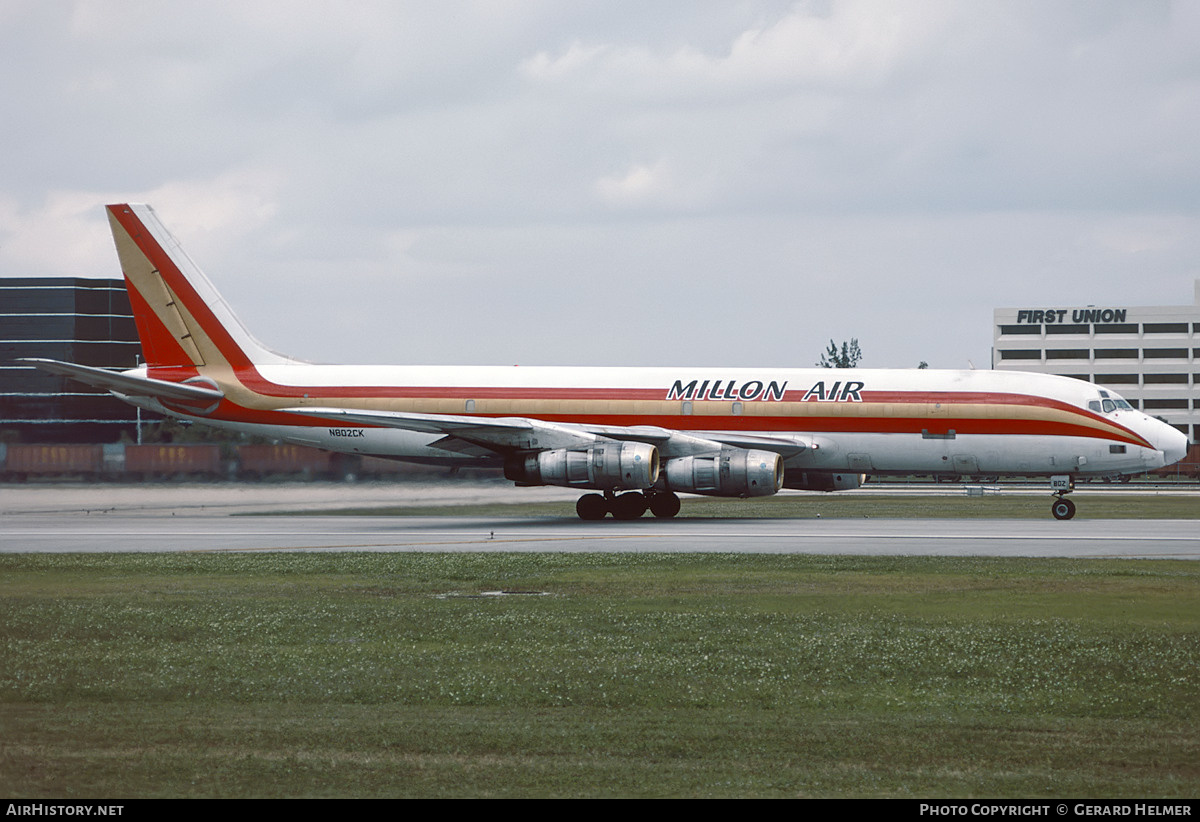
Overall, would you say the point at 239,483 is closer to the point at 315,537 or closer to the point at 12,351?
the point at 315,537

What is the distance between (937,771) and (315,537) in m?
24.8

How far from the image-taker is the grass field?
341 inches

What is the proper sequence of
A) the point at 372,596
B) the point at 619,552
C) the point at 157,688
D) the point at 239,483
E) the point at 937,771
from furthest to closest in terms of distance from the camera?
the point at 239,483 < the point at 619,552 < the point at 372,596 < the point at 157,688 < the point at 937,771

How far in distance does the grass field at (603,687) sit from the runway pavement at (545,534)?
6882mm

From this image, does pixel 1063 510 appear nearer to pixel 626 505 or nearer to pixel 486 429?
pixel 626 505

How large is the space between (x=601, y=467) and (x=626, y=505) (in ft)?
11.0

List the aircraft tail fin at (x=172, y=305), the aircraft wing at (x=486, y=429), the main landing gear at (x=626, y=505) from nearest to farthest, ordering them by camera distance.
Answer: the aircraft wing at (x=486, y=429) < the main landing gear at (x=626, y=505) < the aircraft tail fin at (x=172, y=305)

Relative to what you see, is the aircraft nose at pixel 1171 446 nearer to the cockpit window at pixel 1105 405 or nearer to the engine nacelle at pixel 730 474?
the cockpit window at pixel 1105 405

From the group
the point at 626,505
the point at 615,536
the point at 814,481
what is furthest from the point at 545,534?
the point at 814,481

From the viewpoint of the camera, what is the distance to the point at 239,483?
47.5m

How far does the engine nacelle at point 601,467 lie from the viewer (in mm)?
35812

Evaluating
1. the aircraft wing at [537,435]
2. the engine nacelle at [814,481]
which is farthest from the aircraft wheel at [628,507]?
the engine nacelle at [814,481]

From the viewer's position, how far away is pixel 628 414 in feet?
129
